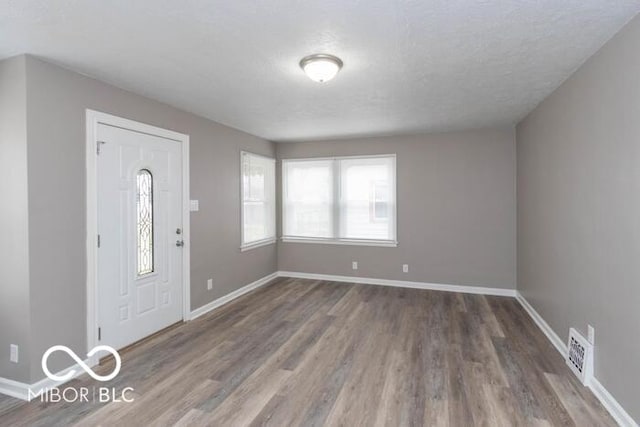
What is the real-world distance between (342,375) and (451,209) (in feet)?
10.7

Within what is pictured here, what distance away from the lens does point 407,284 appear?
5.40 meters

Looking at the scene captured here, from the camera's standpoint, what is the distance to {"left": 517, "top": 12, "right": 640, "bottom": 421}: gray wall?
2.02 m

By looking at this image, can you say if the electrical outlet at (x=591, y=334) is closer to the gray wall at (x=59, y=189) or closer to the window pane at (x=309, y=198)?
the window pane at (x=309, y=198)

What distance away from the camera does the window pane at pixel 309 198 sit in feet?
19.0

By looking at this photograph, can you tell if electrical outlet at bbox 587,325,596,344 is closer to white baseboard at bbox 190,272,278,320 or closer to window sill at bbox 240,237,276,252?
white baseboard at bbox 190,272,278,320

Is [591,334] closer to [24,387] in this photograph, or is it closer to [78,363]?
[78,363]

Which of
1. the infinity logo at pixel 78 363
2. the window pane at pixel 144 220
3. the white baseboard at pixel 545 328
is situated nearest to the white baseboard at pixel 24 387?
the infinity logo at pixel 78 363

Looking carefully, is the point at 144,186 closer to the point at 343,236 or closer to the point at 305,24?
the point at 305,24

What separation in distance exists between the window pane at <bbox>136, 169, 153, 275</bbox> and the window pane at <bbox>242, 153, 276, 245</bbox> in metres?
1.67

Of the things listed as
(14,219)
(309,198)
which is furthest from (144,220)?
(309,198)

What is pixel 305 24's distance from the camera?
2.00 m

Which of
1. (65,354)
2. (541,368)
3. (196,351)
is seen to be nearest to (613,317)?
(541,368)

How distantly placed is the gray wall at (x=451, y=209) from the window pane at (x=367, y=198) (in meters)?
0.16

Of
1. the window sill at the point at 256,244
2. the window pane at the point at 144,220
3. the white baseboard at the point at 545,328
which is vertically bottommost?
the white baseboard at the point at 545,328
